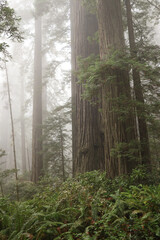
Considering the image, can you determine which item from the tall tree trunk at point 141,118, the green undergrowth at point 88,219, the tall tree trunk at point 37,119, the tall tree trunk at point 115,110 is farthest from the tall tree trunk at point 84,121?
the tall tree trunk at point 37,119

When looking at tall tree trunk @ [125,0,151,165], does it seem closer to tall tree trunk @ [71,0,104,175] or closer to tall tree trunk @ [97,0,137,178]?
tall tree trunk @ [97,0,137,178]

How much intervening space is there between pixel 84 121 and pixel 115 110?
227 centimetres

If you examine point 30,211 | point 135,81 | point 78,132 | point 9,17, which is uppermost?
point 9,17

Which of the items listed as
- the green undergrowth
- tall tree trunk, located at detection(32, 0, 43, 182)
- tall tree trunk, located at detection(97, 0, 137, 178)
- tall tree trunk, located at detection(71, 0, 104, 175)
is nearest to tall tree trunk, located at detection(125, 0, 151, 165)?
Result: tall tree trunk, located at detection(97, 0, 137, 178)

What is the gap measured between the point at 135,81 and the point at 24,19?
637 inches

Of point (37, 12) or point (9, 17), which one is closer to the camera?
point (9, 17)

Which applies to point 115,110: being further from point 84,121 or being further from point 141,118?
point 84,121

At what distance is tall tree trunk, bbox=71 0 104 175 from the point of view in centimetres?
557

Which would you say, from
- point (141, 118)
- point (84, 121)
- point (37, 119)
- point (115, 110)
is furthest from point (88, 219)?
point (37, 119)

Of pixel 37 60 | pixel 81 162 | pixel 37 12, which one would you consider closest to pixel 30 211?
pixel 81 162

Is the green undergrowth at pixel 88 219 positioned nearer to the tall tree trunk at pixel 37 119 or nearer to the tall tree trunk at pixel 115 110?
the tall tree trunk at pixel 115 110

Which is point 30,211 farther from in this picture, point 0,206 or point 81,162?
point 81,162

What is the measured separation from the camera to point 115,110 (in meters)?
3.78

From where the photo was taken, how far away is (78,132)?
6.02 m
